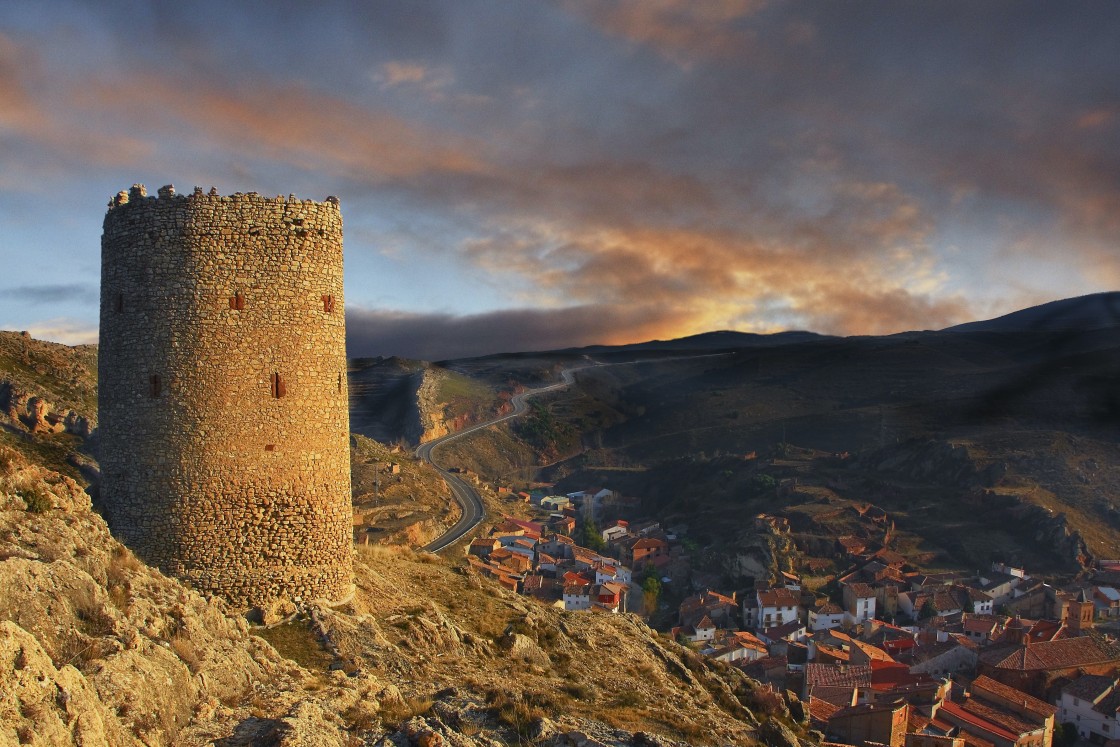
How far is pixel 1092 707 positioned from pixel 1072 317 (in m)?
157

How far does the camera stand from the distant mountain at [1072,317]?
165500mm

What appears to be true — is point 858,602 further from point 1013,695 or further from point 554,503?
point 554,503

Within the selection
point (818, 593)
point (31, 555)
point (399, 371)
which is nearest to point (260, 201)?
point (31, 555)

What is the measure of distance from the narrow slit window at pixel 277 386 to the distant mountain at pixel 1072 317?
6900 inches

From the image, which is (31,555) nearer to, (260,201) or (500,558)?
(260,201)

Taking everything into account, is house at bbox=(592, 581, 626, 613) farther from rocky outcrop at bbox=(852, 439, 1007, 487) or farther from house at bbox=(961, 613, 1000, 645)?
rocky outcrop at bbox=(852, 439, 1007, 487)

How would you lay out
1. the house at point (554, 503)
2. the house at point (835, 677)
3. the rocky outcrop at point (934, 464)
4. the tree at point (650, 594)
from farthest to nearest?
1. the house at point (554, 503)
2. the rocky outcrop at point (934, 464)
3. the tree at point (650, 594)
4. the house at point (835, 677)

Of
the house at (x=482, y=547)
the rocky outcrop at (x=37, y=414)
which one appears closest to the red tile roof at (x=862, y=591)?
the house at (x=482, y=547)

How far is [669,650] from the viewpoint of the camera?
19.3m

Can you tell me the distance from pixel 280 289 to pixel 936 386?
138 meters

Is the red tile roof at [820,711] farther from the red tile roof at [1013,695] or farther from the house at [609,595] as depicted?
the house at [609,595]

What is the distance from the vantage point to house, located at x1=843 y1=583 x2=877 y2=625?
62.4 meters

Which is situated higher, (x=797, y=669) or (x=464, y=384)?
(x=464, y=384)

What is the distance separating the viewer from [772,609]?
6234cm
